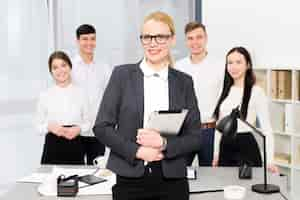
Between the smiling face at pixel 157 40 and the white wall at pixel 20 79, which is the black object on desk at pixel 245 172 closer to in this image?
the smiling face at pixel 157 40

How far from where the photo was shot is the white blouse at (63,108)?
11.5 feet

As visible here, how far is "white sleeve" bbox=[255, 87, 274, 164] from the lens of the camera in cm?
298

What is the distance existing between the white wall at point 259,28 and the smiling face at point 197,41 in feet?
3.84

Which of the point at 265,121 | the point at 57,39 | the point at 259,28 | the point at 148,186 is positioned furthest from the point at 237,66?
the point at 57,39

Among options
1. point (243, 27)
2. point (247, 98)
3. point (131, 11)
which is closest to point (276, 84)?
point (243, 27)

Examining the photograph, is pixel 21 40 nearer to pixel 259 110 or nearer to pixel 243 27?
pixel 243 27

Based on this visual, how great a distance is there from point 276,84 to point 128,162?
281 cm

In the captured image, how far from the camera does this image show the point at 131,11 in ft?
17.9

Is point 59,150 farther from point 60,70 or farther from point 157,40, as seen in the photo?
point 157,40

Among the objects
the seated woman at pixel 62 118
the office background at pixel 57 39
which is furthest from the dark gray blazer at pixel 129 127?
the office background at pixel 57 39

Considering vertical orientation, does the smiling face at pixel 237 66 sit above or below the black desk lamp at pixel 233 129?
above

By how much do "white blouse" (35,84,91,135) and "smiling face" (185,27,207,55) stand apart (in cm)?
93

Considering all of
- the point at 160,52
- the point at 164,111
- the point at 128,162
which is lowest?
the point at 128,162

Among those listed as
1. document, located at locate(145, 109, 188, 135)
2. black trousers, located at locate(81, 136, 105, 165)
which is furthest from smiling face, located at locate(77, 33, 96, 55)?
document, located at locate(145, 109, 188, 135)
